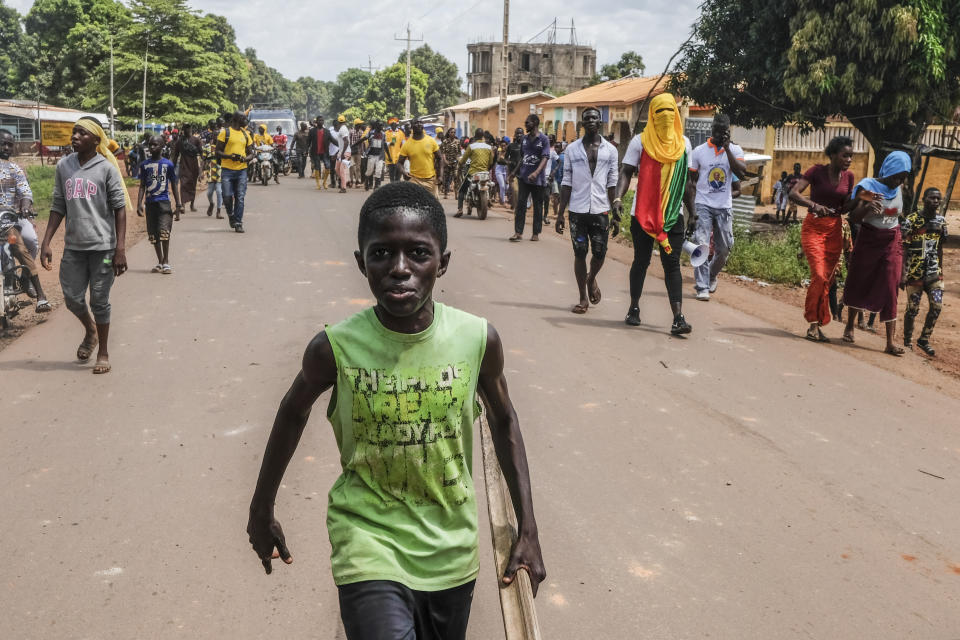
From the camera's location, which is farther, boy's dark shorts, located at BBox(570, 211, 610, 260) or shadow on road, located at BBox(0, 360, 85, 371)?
boy's dark shorts, located at BBox(570, 211, 610, 260)

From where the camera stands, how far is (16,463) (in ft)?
16.1

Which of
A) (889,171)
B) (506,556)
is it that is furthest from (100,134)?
(889,171)

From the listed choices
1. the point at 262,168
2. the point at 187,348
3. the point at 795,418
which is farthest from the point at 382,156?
the point at 795,418

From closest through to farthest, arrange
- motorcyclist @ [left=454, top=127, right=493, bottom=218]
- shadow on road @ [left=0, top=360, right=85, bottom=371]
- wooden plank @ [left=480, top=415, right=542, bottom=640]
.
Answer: wooden plank @ [left=480, top=415, right=542, bottom=640], shadow on road @ [left=0, top=360, right=85, bottom=371], motorcyclist @ [left=454, top=127, right=493, bottom=218]

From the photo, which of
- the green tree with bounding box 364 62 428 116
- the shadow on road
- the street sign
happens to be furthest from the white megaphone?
the green tree with bounding box 364 62 428 116

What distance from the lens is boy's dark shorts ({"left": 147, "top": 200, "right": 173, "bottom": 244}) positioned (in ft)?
34.6

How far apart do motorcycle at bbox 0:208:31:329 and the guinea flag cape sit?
220 inches

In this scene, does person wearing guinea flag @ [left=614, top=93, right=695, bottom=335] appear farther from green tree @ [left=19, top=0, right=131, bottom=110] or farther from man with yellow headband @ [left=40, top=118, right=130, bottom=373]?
green tree @ [left=19, top=0, right=131, bottom=110]

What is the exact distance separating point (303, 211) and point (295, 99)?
180001 millimetres

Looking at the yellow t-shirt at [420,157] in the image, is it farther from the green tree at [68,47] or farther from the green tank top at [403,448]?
the green tree at [68,47]

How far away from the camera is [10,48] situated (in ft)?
236

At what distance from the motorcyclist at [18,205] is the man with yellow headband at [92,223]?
240cm

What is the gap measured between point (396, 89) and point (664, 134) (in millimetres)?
93413

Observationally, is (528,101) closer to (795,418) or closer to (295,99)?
(795,418)
